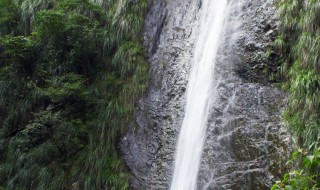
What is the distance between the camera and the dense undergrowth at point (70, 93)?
23.2ft

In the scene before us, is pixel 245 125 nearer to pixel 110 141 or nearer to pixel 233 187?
pixel 233 187

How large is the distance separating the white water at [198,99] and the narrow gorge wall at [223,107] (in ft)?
0.55

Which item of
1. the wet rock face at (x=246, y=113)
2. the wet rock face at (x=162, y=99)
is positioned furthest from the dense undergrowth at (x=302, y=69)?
the wet rock face at (x=162, y=99)

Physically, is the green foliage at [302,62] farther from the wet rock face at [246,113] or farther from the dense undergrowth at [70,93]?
the dense undergrowth at [70,93]

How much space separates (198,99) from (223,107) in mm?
689

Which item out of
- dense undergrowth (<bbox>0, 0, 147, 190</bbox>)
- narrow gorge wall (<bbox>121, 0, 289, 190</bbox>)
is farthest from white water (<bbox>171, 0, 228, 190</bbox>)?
dense undergrowth (<bbox>0, 0, 147, 190</bbox>)

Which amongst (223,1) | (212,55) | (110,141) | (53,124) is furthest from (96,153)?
(223,1)

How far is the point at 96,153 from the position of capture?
7.08m

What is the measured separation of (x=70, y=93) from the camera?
7.46 m

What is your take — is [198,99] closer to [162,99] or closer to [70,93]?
[162,99]

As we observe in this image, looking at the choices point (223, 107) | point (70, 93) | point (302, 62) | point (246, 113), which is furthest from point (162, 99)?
point (302, 62)

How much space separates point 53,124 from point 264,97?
456cm

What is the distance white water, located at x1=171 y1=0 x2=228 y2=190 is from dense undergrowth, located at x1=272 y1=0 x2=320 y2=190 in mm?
1405

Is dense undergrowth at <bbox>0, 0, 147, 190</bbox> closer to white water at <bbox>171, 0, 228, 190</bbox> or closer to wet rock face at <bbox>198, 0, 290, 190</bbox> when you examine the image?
white water at <bbox>171, 0, 228, 190</bbox>
